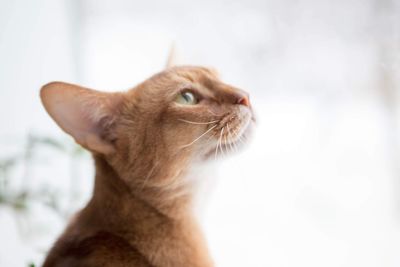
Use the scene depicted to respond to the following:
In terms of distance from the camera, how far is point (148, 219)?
1.03 metres

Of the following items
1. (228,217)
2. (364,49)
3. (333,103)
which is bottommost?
(228,217)

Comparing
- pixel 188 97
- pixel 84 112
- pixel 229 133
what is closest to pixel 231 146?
pixel 229 133

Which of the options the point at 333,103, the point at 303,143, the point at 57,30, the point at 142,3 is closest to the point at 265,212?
the point at 303,143

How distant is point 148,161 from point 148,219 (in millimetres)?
136

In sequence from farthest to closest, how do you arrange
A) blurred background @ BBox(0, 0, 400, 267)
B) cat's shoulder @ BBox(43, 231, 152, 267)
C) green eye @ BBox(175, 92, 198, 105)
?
blurred background @ BBox(0, 0, 400, 267) < green eye @ BBox(175, 92, 198, 105) < cat's shoulder @ BBox(43, 231, 152, 267)

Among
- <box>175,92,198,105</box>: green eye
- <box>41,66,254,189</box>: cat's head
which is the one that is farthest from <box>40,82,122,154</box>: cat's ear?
<box>175,92,198,105</box>: green eye

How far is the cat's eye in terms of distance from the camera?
108 centimetres

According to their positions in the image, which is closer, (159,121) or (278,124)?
(159,121)

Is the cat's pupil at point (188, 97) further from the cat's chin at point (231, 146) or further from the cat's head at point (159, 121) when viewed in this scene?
the cat's chin at point (231, 146)

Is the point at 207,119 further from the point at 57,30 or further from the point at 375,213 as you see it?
the point at 57,30

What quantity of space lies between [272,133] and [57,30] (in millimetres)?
1081

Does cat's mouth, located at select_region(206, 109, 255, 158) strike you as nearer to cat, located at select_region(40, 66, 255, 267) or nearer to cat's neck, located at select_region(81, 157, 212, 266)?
cat, located at select_region(40, 66, 255, 267)

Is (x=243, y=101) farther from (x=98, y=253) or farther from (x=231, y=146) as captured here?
(x=98, y=253)

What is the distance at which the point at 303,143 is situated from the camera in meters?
1.49
